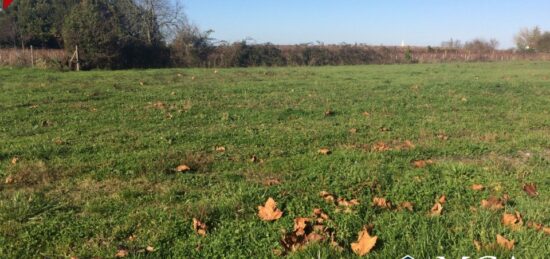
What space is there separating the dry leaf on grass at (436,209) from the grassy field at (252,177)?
0.23 feet

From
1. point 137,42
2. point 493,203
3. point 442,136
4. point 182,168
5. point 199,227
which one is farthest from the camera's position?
point 137,42

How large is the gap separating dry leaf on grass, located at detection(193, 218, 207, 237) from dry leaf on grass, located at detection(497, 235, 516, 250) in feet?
7.45

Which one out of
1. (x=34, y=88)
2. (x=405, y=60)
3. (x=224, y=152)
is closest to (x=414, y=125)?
(x=224, y=152)

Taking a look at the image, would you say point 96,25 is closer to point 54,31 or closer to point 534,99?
point 54,31

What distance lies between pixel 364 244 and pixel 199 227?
53.5 inches

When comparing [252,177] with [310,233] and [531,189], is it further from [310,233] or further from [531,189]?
[531,189]

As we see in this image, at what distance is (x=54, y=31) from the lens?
42.3 metres

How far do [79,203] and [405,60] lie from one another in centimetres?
5089

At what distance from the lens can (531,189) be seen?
16.7ft

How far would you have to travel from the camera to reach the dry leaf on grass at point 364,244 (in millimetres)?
3512

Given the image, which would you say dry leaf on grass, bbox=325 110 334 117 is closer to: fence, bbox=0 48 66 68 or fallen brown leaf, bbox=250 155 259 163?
fallen brown leaf, bbox=250 155 259 163

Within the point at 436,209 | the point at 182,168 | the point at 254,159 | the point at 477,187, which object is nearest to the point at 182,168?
the point at 182,168

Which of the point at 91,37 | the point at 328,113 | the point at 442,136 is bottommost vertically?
the point at 442,136

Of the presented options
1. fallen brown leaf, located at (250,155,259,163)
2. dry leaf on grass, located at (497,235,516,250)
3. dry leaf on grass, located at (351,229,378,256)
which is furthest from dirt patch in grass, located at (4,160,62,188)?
dry leaf on grass, located at (497,235,516,250)
